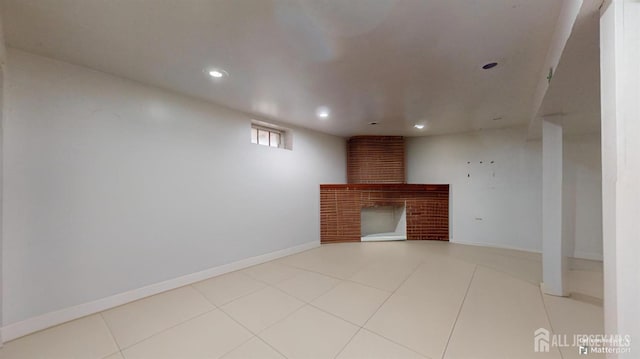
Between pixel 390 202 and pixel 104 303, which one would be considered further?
pixel 390 202

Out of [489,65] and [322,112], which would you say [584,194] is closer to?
[489,65]

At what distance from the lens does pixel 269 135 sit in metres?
3.97

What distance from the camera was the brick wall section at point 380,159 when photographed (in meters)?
5.16

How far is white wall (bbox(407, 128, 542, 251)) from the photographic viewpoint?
4113 mm

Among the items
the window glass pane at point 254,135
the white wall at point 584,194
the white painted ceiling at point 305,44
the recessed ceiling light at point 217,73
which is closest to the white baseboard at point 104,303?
the window glass pane at point 254,135

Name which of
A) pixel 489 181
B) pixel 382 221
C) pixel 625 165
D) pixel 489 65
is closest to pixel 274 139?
pixel 489 65

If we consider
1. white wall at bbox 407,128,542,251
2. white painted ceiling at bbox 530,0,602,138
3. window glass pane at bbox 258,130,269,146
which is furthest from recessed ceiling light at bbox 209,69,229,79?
white wall at bbox 407,128,542,251

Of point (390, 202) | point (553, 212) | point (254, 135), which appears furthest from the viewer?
point (390, 202)

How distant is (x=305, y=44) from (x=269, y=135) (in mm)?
2439

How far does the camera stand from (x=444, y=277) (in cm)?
289

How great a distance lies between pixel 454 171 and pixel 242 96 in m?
4.71

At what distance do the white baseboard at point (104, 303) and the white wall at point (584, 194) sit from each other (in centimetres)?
552

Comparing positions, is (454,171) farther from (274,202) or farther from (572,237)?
(274,202)

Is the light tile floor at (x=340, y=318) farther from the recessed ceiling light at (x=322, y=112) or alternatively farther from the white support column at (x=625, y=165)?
the recessed ceiling light at (x=322, y=112)
